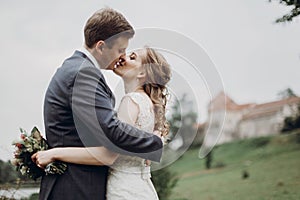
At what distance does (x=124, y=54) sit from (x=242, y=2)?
4.93m

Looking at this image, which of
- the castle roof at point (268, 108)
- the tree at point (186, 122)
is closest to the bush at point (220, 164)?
the castle roof at point (268, 108)

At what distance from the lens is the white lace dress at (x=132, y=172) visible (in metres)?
1.85

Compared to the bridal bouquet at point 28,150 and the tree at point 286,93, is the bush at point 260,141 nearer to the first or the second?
the tree at point 286,93

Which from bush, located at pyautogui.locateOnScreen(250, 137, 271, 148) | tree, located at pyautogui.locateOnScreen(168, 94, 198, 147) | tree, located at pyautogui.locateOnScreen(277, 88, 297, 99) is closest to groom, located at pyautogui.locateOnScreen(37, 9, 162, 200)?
tree, located at pyautogui.locateOnScreen(168, 94, 198, 147)

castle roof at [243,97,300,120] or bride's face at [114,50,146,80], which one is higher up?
bride's face at [114,50,146,80]

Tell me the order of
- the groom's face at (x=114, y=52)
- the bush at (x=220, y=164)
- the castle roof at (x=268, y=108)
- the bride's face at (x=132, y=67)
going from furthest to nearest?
the bush at (x=220, y=164) < the castle roof at (x=268, y=108) < the bride's face at (x=132, y=67) < the groom's face at (x=114, y=52)

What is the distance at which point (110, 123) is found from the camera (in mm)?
1642

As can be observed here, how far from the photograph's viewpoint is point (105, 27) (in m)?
1.71

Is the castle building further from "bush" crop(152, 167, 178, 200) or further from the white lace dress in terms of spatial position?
the white lace dress

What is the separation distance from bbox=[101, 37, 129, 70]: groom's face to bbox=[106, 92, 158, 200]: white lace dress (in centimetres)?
15

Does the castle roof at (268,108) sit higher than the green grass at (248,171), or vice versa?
the castle roof at (268,108)

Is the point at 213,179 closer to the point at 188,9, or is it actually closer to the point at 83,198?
the point at 188,9

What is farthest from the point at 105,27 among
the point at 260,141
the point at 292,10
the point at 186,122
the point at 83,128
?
the point at 260,141

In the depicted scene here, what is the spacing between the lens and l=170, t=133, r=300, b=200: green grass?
5.90m
